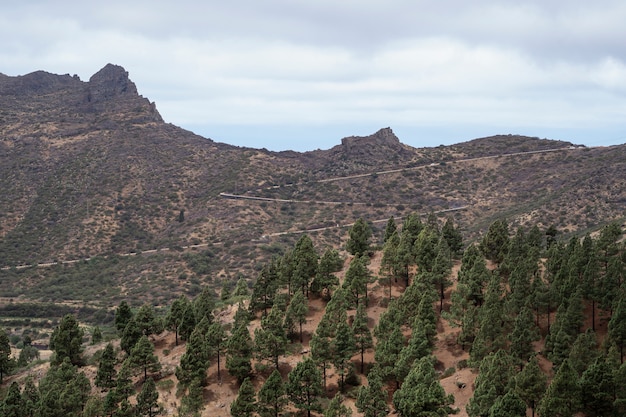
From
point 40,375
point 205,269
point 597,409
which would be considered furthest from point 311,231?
point 597,409

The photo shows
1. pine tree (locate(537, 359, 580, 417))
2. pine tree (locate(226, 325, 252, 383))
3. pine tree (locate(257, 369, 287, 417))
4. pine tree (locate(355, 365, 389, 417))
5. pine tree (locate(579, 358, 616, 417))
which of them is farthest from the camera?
pine tree (locate(226, 325, 252, 383))

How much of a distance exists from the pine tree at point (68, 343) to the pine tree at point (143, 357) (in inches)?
552

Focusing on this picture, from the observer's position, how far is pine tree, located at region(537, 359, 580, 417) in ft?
176

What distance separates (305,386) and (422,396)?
14416mm

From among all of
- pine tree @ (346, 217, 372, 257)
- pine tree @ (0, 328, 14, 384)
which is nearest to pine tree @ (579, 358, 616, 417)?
pine tree @ (346, 217, 372, 257)

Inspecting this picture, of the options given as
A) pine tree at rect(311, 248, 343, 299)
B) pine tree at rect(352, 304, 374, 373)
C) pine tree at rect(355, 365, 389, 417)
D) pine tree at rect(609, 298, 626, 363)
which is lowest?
pine tree at rect(355, 365, 389, 417)

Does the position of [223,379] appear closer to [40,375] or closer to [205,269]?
[40,375]

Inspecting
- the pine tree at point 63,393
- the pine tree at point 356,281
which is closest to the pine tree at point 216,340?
the pine tree at point 63,393

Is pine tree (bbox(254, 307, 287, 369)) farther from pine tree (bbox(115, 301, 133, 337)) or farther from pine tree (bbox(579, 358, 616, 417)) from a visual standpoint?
pine tree (bbox(579, 358, 616, 417))

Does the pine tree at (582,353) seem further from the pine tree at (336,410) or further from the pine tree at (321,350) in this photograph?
the pine tree at (321,350)

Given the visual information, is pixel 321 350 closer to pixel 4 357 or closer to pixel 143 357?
pixel 143 357

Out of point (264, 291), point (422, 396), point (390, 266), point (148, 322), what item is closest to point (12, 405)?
point (148, 322)

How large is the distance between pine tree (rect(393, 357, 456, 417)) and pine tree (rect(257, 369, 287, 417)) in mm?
12867

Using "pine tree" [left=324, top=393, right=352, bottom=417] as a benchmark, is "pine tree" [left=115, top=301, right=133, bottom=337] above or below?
above
